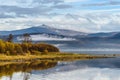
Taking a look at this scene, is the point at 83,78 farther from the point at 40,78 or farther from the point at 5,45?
the point at 5,45

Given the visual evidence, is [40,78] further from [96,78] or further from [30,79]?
[96,78]

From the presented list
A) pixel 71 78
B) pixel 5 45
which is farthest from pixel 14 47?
pixel 71 78

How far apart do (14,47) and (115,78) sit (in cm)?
9353

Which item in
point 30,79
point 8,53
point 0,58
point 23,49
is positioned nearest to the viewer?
point 30,79

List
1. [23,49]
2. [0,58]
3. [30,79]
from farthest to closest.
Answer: [23,49] < [0,58] < [30,79]

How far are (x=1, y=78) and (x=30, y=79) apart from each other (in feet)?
16.4

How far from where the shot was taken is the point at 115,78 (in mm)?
91438

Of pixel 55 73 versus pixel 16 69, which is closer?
pixel 55 73

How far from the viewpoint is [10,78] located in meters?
88.4

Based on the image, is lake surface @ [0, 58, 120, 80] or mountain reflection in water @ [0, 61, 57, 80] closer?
lake surface @ [0, 58, 120, 80]

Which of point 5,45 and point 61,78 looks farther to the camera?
point 5,45

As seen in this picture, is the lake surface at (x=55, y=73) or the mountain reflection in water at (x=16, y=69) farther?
the mountain reflection in water at (x=16, y=69)

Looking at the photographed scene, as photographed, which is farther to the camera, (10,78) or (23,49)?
(23,49)

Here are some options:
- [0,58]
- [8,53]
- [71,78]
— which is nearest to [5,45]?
[8,53]
